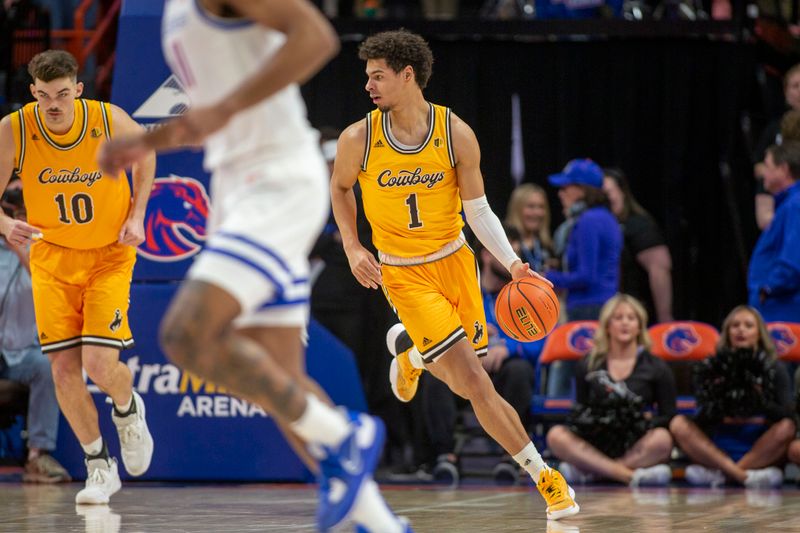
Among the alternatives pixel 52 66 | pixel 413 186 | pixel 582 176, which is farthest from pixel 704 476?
pixel 52 66

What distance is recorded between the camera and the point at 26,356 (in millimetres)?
9430

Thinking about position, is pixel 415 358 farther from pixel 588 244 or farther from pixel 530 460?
pixel 588 244

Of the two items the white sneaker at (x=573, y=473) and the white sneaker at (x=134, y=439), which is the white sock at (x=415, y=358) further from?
the white sneaker at (x=573, y=473)

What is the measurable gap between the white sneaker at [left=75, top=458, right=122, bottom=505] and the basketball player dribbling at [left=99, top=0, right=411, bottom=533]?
3359mm

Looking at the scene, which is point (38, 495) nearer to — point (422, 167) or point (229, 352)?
point (422, 167)

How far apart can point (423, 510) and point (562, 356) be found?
9.75 ft

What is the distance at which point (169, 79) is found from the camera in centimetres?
874

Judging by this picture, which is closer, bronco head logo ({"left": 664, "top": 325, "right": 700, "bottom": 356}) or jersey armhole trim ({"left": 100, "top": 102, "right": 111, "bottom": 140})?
jersey armhole trim ({"left": 100, "top": 102, "right": 111, "bottom": 140})

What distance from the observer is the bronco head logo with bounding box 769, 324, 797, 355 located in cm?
939

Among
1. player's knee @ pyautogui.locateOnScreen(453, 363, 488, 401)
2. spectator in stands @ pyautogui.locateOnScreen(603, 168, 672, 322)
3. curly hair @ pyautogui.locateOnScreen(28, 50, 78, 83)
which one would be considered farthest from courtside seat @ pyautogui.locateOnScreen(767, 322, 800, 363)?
curly hair @ pyautogui.locateOnScreen(28, 50, 78, 83)

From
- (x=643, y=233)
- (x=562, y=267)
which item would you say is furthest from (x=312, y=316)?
(x=643, y=233)

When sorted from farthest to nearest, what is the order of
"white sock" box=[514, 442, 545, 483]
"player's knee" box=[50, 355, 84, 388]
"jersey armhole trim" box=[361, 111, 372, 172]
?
1. "player's knee" box=[50, 355, 84, 388]
2. "jersey armhole trim" box=[361, 111, 372, 172]
3. "white sock" box=[514, 442, 545, 483]

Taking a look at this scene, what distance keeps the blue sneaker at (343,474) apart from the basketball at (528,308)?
2.77 meters

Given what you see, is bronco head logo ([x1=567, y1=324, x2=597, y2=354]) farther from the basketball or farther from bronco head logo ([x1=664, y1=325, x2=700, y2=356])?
the basketball
